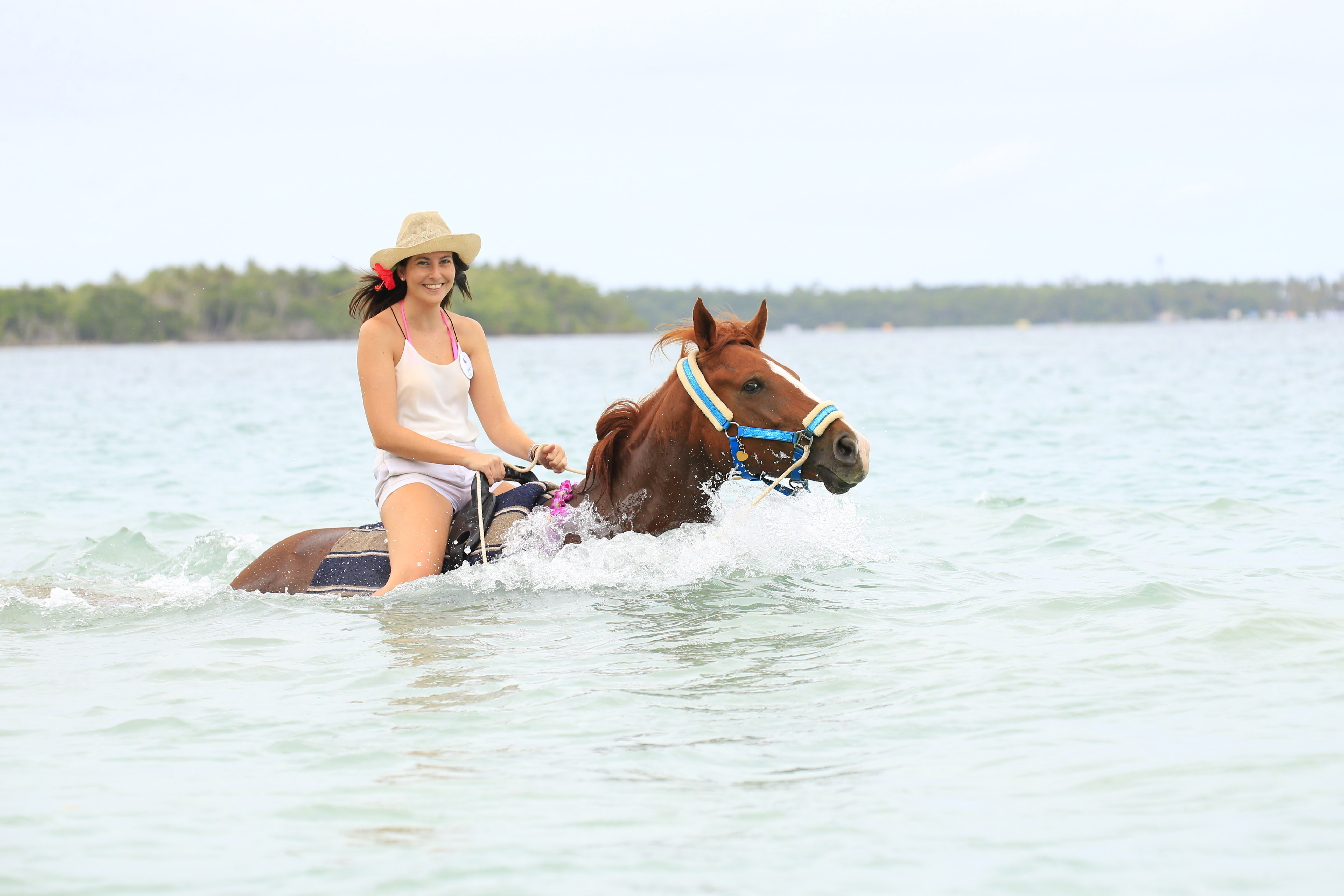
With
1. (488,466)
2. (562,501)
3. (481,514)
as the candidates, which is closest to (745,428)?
(562,501)

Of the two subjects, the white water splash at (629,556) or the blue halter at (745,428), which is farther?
the white water splash at (629,556)

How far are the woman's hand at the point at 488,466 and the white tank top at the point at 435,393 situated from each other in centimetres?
21

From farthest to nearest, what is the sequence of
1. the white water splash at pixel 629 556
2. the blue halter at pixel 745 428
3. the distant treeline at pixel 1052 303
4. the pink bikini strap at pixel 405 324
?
the distant treeline at pixel 1052 303, the white water splash at pixel 629 556, the pink bikini strap at pixel 405 324, the blue halter at pixel 745 428

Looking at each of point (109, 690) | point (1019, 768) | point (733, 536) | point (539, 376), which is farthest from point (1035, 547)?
point (539, 376)

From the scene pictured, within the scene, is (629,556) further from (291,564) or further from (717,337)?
(291,564)

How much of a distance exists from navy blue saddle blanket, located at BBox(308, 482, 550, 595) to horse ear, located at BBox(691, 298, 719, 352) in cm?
128

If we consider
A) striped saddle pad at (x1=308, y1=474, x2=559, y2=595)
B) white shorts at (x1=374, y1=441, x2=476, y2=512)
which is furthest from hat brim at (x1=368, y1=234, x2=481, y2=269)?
striped saddle pad at (x1=308, y1=474, x2=559, y2=595)

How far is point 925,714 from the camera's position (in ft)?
14.4

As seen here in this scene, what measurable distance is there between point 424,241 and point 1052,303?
174 metres

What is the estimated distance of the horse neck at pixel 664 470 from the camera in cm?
576

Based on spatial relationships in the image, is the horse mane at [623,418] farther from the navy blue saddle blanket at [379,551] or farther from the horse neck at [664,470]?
the navy blue saddle blanket at [379,551]

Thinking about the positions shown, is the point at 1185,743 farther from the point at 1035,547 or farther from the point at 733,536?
the point at 1035,547

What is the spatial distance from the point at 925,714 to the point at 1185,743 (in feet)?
2.87

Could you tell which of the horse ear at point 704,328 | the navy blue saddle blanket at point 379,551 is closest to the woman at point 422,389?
the navy blue saddle blanket at point 379,551
